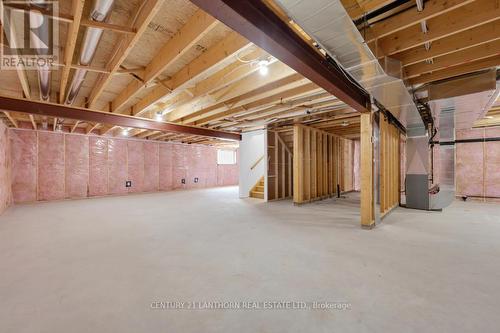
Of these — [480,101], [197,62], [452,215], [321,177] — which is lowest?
[452,215]

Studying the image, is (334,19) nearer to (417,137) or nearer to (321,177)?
(417,137)

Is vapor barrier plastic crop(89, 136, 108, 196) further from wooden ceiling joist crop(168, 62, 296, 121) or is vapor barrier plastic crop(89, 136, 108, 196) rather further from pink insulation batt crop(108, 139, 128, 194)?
wooden ceiling joist crop(168, 62, 296, 121)

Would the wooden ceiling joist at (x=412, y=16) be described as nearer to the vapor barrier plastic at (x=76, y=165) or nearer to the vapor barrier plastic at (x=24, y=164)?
the vapor barrier plastic at (x=76, y=165)

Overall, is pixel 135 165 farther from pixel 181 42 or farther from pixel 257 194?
pixel 181 42

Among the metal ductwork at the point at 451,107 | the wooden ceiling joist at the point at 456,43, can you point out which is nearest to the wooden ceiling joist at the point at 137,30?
the wooden ceiling joist at the point at 456,43

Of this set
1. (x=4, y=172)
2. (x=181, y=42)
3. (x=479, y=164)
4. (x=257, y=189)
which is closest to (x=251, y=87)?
Answer: (x=181, y=42)

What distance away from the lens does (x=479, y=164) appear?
21.3 ft

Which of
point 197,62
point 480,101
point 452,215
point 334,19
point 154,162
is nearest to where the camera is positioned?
point 334,19

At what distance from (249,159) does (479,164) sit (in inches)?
271

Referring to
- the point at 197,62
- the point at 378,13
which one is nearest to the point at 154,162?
the point at 197,62

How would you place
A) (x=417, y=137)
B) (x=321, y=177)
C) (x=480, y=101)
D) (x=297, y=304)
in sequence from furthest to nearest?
(x=321, y=177)
(x=417, y=137)
(x=480, y=101)
(x=297, y=304)

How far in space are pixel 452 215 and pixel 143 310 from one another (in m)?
5.86

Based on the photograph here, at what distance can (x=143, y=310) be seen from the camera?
156cm

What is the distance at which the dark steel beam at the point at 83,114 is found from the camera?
3600 millimetres
